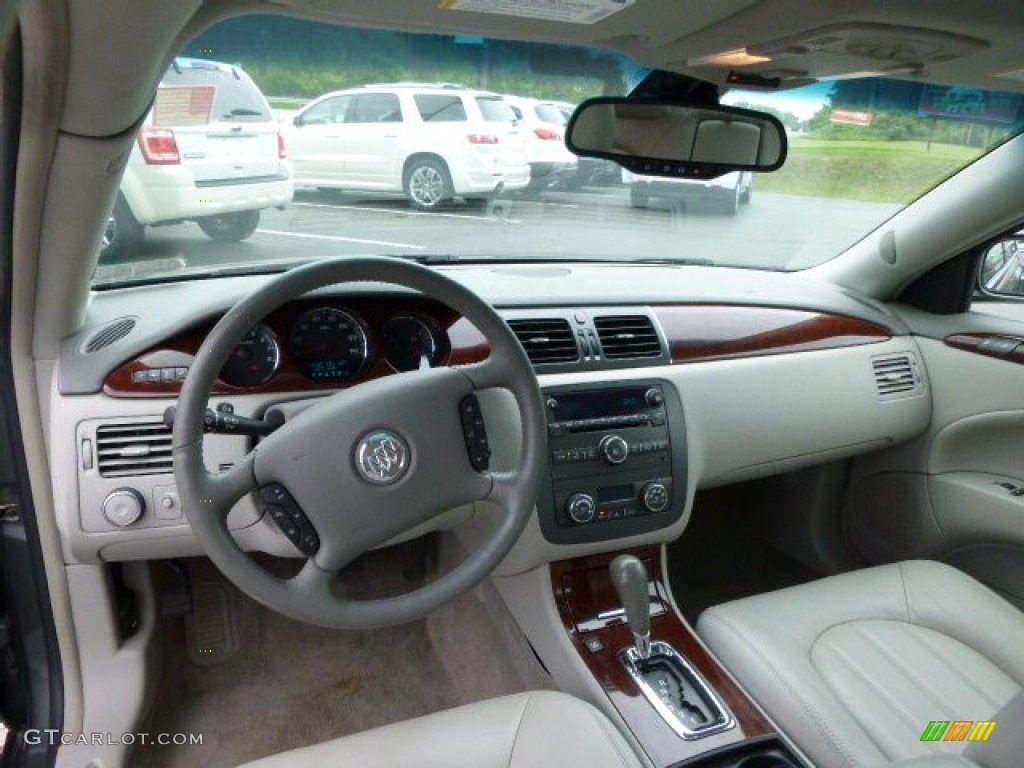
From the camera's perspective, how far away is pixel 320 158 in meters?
2.57

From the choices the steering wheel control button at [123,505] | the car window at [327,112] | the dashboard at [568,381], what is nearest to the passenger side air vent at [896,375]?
the dashboard at [568,381]

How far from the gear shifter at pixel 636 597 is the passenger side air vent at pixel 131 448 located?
1.09m

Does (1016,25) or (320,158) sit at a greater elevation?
(1016,25)

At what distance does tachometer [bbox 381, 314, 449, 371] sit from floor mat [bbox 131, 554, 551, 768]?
2.79 feet

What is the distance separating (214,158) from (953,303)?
96.7 inches

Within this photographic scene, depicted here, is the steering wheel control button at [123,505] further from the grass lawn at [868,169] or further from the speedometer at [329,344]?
the grass lawn at [868,169]

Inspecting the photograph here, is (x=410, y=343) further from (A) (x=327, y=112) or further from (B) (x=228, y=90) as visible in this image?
(A) (x=327, y=112)

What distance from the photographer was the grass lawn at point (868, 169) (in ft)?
8.42

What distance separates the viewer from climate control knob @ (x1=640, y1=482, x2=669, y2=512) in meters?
2.14

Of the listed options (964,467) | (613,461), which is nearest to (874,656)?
(613,461)

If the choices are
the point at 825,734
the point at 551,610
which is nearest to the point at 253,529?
the point at 551,610

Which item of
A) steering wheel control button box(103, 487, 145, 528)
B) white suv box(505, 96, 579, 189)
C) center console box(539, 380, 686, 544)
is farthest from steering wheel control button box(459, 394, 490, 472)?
white suv box(505, 96, 579, 189)

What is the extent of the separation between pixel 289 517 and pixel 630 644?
3.37 feet

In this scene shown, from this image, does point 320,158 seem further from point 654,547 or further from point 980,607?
point 980,607
